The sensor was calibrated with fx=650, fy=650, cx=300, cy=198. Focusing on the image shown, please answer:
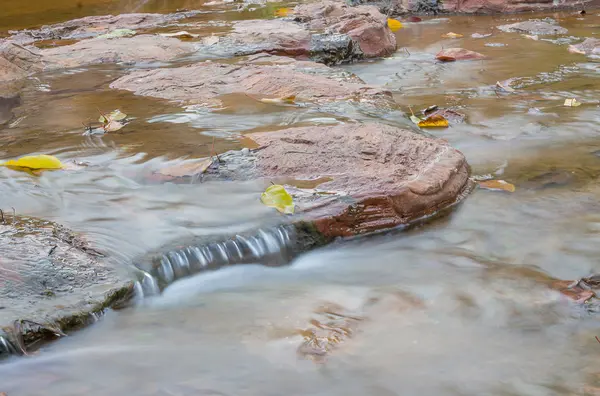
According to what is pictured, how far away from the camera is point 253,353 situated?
2.32 metres

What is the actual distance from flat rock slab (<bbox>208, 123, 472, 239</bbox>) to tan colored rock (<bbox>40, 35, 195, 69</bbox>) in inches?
135

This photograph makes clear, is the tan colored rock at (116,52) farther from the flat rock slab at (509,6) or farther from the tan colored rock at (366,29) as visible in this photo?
the flat rock slab at (509,6)

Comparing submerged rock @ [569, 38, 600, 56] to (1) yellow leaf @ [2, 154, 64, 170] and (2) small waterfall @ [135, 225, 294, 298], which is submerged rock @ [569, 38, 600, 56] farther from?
(1) yellow leaf @ [2, 154, 64, 170]

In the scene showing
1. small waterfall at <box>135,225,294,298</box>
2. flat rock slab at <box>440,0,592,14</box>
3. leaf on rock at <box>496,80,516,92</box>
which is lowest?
flat rock slab at <box>440,0,592,14</box>

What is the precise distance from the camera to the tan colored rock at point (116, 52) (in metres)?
6.93

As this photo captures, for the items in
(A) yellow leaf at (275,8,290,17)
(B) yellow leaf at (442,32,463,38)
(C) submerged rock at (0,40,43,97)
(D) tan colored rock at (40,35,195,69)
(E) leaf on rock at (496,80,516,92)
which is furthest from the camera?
(A) yellow leaf at (275,8,290,17)

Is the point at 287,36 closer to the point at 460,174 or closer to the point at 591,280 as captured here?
the point at 460,174

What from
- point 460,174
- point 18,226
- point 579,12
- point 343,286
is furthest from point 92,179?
point 579,12

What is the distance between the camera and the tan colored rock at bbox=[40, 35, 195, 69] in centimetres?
693

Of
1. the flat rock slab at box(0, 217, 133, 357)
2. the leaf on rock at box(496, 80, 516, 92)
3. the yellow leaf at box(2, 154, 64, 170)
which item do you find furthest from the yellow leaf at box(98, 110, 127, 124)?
the leaf on rock at box(496, 80, 516, 92)

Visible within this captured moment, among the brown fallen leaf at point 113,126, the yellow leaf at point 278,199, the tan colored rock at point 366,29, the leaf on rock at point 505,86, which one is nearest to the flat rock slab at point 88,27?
the tan colored rock at point 366,29

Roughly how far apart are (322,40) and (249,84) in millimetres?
2085

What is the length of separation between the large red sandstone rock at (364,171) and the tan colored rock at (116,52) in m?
3.45

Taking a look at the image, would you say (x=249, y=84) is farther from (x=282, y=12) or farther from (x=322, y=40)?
(x=282, y=12)
